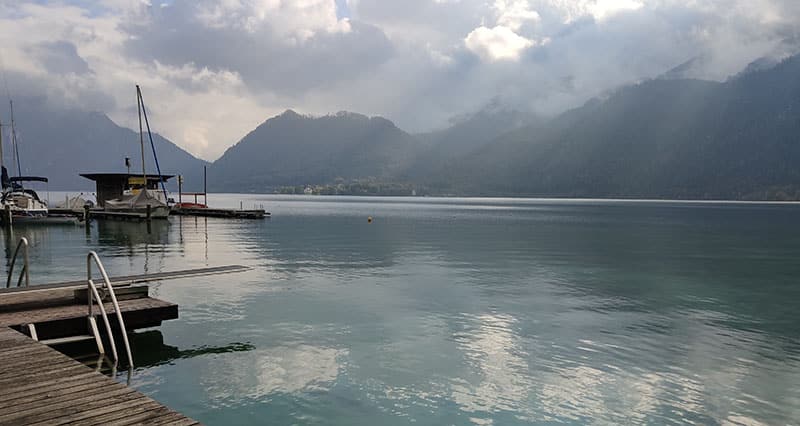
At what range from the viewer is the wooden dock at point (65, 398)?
7.45 metres

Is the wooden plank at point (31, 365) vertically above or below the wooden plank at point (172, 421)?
below

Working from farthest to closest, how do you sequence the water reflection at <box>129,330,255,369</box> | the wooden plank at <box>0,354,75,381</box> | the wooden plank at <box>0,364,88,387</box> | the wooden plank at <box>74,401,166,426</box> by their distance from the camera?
1. the water reflection at <box>129,330,255,369</box>
2. the wooden plank at <box>0,354,75,381</box>
3. the wooden plank at <box>0,364,88,387</box>
4. the wooden plank at <box>74,401,166,426</box>

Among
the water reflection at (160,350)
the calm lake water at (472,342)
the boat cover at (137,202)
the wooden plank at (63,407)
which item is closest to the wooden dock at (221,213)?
the boat cover at (137,202)

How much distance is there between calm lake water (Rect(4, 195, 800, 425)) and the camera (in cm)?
1245

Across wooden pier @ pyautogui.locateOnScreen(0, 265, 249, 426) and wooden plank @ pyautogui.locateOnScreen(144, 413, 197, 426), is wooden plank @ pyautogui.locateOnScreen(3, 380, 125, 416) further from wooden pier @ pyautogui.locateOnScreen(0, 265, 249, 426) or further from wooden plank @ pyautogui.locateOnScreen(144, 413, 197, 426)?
wooden plank @ pyautogui.locateOnScreen(144, 413, 197, 426)

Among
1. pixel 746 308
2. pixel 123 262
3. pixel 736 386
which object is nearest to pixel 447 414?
pixel 736 386

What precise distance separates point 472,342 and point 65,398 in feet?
39.7

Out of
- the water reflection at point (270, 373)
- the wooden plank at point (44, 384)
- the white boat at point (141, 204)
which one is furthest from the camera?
the white boat at point (141, 204)

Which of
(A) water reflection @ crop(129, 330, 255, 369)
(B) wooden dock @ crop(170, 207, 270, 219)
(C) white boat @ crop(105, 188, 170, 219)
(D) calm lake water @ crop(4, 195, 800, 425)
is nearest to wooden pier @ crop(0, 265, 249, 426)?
(A) water reflection @ crop(129, 330, 255, 369)

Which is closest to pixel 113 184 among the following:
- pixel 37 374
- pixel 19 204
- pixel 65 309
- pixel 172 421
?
pixel 19 204

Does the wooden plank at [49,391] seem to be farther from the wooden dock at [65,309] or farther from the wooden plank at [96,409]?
the wooden dock at [65,309]

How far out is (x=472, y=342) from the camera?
58.0ft

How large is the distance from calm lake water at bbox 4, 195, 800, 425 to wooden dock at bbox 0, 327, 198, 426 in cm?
311

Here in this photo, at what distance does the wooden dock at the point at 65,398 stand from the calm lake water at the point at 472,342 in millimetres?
3106
